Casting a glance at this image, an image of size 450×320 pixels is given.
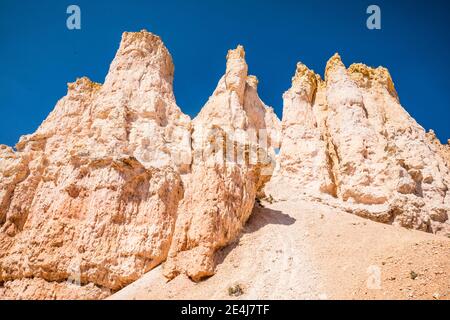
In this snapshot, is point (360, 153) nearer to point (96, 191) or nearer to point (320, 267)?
point (320, 267)

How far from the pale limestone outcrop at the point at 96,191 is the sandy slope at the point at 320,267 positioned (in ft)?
5.61

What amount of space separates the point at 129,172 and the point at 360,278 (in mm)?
11370

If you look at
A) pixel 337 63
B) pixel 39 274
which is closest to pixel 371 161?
pixel 337 63

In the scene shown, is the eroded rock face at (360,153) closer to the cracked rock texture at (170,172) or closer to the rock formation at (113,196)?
the cracked rock texture at (170,172)

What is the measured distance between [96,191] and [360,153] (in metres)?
17.5

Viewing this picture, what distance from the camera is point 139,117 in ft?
68.7

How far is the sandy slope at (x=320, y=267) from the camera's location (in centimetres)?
1273

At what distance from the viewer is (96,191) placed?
1692cm

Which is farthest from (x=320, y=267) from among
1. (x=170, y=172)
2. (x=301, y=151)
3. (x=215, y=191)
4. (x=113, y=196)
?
(x=301, y=151)

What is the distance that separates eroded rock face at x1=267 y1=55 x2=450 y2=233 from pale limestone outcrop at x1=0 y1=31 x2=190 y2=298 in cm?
906

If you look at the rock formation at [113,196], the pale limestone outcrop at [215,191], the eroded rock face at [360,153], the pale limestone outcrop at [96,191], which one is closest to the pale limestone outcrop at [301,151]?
the eroded rock face at [360,153]

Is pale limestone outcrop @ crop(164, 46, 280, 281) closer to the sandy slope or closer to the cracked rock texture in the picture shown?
the cracked rock texture

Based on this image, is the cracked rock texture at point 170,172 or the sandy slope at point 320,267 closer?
the sandy slope at point 320,267

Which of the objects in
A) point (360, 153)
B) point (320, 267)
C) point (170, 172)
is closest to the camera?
point (320, 267)
